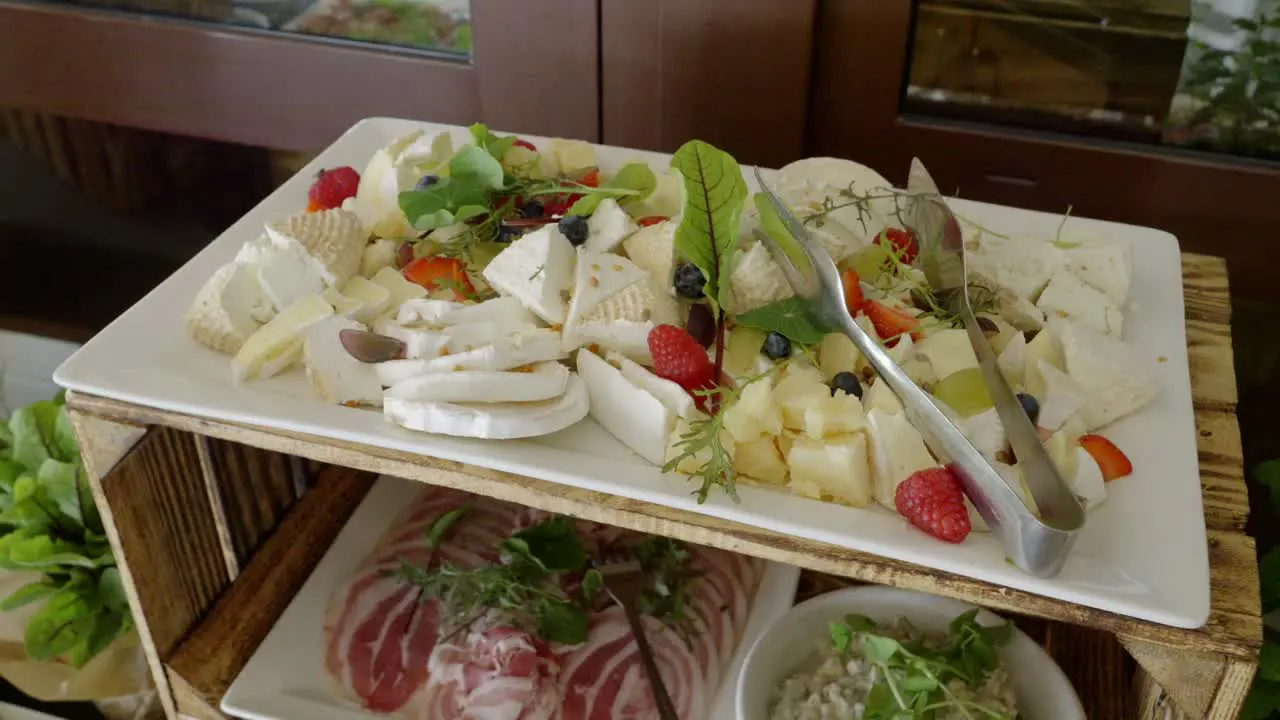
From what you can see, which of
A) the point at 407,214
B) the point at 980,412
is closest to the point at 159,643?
the point at 407,214

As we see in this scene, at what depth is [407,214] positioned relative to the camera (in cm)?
86

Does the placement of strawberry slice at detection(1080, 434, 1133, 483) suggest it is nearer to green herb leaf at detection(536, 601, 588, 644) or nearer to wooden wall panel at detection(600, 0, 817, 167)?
green herb leaf at detection(536, 601, 588, 644)

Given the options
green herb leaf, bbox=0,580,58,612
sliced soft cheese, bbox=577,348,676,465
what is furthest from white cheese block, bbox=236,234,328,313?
green herb leaf, bbox=0,580,58,612

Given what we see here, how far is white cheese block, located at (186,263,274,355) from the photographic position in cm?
80

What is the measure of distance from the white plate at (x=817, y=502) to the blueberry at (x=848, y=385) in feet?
0.29

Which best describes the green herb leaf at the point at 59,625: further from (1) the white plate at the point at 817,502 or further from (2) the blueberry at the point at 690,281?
(2) the blueberry at the point at 690,281

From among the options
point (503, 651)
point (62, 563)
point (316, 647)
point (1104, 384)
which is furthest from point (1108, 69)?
point (62, 563)

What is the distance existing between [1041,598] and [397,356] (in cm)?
45

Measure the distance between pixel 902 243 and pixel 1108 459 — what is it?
0.82 ft

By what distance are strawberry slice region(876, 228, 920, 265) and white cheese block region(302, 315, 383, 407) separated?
1.34 ft

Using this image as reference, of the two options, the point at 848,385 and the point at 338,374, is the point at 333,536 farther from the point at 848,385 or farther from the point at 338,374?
the point at 848,385

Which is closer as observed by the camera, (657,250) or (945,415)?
(945,415)

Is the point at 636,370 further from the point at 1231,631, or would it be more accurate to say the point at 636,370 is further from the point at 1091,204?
the point at 1091,204

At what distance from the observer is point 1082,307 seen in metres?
0.83
